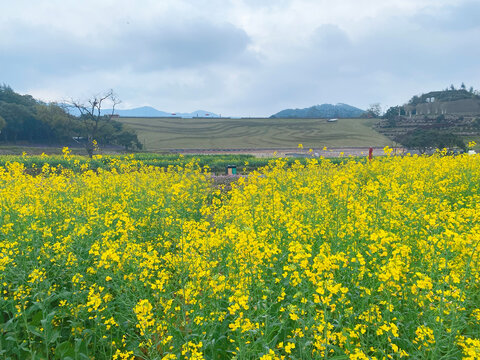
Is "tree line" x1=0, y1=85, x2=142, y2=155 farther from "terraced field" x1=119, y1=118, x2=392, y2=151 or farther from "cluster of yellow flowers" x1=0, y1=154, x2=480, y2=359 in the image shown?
"cluster of yellow flowers" x1=0, y1=154, x2=480, y2=359

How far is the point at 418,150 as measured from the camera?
41031 mm

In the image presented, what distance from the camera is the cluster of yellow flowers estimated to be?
269 centimetres

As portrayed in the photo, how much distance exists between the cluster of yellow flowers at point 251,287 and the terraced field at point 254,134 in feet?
170

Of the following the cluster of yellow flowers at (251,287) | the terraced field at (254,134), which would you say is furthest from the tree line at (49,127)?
the cluster of yellow flowers at (251,287)

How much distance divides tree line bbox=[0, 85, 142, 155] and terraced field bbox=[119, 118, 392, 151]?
6329 mm

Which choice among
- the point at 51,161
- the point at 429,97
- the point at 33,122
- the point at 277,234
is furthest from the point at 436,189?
the point at 429,97

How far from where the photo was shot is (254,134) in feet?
247

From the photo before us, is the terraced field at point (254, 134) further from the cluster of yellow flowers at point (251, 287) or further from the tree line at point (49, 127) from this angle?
the cluster of yellow flowers at point (251, 287)

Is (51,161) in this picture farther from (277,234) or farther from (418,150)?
(418,150)

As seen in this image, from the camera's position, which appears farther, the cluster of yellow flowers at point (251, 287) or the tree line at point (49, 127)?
the tree line at point (49, 127)

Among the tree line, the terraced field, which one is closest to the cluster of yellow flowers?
the tree line

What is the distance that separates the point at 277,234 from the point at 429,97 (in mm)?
133465

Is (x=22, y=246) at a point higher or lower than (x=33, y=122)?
lower

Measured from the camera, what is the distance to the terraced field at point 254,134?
205 ft
